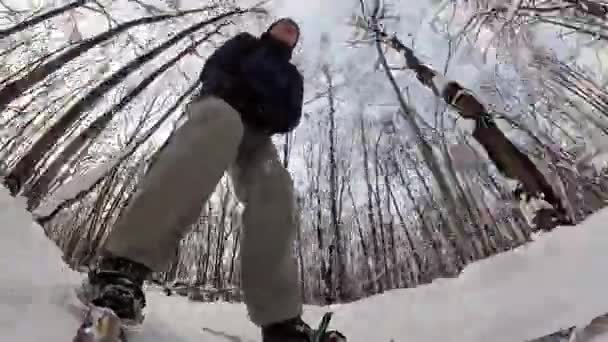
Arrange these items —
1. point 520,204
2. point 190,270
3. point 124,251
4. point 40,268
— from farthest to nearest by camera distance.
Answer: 1. point 190,270
2. point 520,204
3. point 40,268
4. point 124,251

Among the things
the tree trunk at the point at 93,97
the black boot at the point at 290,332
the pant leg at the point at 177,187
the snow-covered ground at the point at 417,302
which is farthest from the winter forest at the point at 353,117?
the pant leg at the point at 177,187

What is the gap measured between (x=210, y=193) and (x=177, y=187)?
7cm

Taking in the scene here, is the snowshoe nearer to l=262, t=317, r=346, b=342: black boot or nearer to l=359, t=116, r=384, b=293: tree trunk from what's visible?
l=262, t=317, r=346, b=342: black boot

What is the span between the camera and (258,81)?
1.21 meters

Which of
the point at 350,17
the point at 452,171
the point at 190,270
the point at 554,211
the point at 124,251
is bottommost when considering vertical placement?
the point at 124,251

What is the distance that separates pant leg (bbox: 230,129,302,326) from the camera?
45.3 inches

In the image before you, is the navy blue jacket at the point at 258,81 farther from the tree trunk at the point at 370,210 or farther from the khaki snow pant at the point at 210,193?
the tree trunk at the point at 370,210

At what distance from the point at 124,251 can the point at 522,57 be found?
272cm

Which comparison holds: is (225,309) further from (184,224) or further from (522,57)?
(522,57)

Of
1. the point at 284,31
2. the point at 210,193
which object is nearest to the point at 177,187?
the point at 210,193

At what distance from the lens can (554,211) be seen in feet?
8.43

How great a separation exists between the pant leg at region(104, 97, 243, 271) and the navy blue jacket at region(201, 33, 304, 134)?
0.30ft

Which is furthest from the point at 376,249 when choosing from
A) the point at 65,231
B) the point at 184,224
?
the point at 184,224

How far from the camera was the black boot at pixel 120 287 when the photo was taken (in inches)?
36.7
